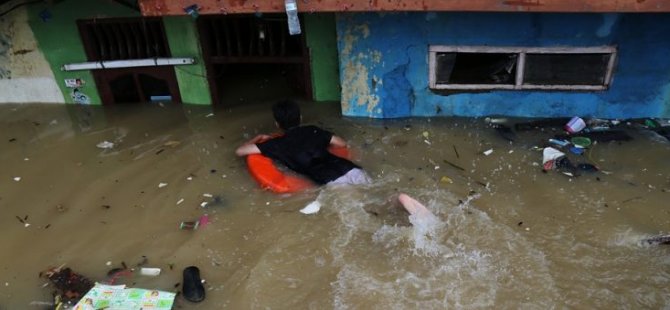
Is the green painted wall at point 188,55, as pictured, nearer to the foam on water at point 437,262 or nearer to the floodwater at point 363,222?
the floodwater at point 363,222

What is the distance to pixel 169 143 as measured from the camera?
20.0 ft

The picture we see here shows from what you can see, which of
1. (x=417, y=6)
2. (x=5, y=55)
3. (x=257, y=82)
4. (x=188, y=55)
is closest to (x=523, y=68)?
(x=417, y=6)

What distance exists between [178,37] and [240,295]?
3.75 metres

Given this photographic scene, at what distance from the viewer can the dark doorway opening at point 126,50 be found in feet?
21.5

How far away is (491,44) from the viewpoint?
5512 millimetres

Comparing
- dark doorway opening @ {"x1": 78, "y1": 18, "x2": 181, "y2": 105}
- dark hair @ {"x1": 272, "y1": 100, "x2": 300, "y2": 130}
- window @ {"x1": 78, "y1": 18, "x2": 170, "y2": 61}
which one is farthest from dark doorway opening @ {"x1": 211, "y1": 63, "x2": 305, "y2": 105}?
dark hair @ {"x1": 272, "y1": 100, "x2": 300, "y2": 130}

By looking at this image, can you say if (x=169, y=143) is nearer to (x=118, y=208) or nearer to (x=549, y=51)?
(x=118, y=208)

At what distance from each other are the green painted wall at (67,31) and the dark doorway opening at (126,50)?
0.09 meters

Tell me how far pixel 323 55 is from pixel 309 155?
1778 mm

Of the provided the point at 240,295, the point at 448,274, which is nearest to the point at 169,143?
the point at 240,295

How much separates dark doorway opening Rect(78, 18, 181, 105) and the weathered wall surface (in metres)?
0.70

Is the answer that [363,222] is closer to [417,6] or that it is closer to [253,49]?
[417,6]

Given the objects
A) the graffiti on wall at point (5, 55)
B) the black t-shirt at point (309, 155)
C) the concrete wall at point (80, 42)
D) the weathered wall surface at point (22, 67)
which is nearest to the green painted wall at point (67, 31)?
the concrete wall at point (80, 42)

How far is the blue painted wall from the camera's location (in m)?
5.24
